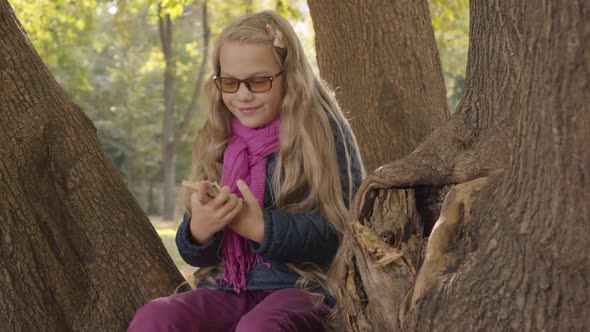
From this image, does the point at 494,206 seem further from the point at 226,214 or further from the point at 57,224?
the point at 57,224

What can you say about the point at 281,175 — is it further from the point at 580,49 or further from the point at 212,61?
the point at 580,49

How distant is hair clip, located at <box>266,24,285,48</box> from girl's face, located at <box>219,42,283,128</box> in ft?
0.13

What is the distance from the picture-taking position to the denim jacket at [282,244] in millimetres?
3109

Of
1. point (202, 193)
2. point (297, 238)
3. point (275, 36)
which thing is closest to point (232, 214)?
point (202, 193)

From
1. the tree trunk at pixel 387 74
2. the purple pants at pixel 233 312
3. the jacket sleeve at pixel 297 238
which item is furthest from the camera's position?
the tree trunk at pixel 387 74

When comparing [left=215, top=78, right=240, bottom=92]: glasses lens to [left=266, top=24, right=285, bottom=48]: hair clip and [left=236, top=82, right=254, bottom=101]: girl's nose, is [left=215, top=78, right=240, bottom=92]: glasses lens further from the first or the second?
[left=266, top=24, right=285, bottom=48]: hair clip

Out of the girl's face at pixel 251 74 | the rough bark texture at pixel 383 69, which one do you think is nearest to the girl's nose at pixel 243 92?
the girl's face at pixel 251 74

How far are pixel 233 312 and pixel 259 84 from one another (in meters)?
0.88

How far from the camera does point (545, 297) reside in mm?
2227

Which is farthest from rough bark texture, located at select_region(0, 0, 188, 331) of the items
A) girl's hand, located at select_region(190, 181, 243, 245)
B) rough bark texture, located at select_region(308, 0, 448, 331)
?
rough bark texture, located at select_region(308, 0, 448, 331)

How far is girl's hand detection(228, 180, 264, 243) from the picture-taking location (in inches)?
122

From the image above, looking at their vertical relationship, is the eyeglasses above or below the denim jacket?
above

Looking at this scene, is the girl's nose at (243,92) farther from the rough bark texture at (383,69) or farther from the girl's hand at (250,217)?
the rough bark texture at (383,69)

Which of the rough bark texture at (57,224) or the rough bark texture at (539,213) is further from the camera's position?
the rough bark texture at (57,224)
